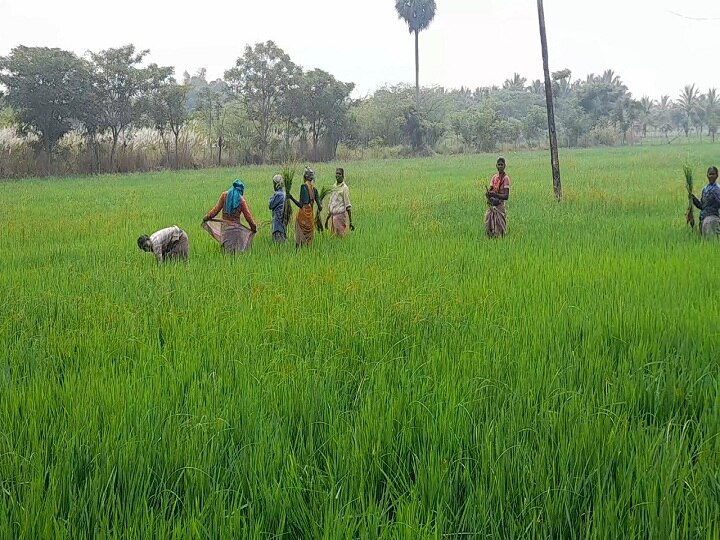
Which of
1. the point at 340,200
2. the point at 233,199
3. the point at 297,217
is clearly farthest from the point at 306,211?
the point at 233,199

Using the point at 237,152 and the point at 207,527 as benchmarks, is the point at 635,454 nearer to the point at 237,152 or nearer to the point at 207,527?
the point at 207,527

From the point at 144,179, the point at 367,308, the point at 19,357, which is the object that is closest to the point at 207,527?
the point at 19,357

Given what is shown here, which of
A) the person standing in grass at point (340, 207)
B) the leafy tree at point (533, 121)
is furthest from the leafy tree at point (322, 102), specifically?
the person standing in grass at point (340, 207)

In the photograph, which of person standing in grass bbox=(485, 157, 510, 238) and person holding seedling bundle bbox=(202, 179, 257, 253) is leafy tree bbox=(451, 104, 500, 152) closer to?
person standing in grass bbox=(485, 157, 510, 238)

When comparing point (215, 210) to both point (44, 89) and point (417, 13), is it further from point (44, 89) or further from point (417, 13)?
point (417, 13)

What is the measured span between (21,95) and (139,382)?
26.2 meters

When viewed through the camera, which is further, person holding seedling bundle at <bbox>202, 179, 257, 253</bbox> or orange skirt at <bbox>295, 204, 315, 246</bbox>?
orange skirt at <bbox>295, 204, 315, 246</bbox>

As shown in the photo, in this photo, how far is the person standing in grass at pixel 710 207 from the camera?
26.3 feet

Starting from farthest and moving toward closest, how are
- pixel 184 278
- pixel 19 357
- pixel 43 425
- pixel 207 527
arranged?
pixel 184 278 < pixel 19 357 < pixel 43 425 < pixel 207 527

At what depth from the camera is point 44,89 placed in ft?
84.8

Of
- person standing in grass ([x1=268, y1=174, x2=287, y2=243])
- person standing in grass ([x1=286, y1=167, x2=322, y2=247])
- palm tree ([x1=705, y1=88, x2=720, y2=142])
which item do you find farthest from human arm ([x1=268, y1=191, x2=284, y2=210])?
palm tree ([x1=705, y1=88, x2=720, y2=142])

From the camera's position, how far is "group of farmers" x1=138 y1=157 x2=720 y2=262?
25.8 ft

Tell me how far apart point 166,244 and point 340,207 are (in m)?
2.75

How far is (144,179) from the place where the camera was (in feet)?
78.5
